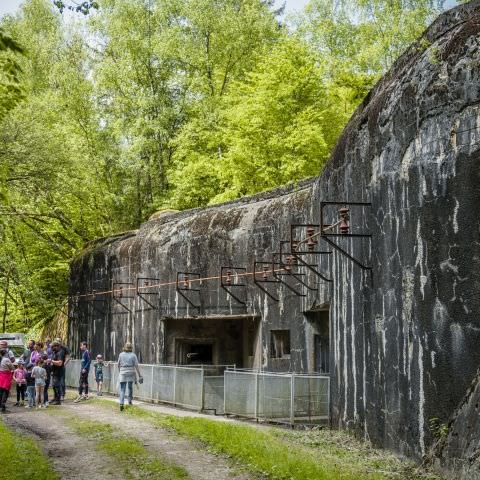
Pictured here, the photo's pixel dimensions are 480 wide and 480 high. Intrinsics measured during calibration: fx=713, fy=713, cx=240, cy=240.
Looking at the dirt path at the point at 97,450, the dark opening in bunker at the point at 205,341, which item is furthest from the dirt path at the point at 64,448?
the dark opening in bunker at the point at 205,341

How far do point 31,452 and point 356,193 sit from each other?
6.39 meters

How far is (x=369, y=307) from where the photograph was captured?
11.0m

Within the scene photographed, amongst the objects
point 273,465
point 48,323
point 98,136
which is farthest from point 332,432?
point 98,136

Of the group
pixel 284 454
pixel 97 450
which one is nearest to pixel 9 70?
pixel 97 450

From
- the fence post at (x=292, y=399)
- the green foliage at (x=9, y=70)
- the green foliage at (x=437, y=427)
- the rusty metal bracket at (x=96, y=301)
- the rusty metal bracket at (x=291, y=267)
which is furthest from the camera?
the rusty metal bracket at (x=96, y=301)

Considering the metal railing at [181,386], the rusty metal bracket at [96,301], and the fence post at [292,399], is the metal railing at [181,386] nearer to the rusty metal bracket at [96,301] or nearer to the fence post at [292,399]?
the fence post at [292,399]

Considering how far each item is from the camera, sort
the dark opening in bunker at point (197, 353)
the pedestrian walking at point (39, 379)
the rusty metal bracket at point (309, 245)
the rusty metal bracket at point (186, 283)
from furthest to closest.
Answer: the dark opening in bunker at point (197, 353), the rusty metal bracket at point (186, 283), the pedestrian walking at point (39, 379), the rusty metal bracket at point (309, 245)

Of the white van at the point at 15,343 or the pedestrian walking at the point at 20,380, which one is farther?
the white van at the point at 15,343

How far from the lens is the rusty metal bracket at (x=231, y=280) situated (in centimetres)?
1767

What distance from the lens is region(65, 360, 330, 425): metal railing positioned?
13.1 m

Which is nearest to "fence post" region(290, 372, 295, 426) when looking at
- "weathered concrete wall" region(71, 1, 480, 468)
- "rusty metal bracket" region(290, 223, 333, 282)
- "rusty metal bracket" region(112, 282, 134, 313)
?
"weathered concrete wall" region(71, 1, 480, 468)

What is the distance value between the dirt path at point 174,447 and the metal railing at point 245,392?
1.88 m

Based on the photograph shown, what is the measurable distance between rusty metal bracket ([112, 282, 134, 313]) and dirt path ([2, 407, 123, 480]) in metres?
7.30

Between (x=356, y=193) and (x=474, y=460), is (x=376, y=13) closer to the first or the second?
(x=356, y=193)
